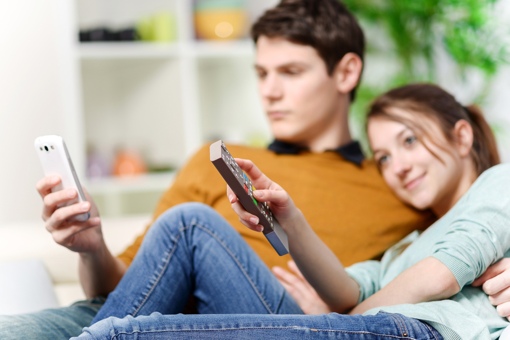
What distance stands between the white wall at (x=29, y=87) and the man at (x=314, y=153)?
141 cm

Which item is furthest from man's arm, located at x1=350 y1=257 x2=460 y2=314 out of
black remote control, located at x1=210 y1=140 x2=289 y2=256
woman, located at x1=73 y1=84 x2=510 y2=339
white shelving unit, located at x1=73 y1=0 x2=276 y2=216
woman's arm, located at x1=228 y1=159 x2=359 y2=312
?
white shelving unit, located at x1=73 y1=0 x2=276 y2=216

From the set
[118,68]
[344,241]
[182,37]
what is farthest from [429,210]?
[118,68]

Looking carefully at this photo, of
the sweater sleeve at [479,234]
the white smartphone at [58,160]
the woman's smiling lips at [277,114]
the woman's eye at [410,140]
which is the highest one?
the white smartphone at [58,160]

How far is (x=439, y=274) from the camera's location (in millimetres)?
1315

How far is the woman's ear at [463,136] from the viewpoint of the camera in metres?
1.67

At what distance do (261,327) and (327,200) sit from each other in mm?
656

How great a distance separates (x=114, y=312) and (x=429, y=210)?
79cm

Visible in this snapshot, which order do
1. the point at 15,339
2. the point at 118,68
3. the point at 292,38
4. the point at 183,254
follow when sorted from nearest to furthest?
the point at 15,339
the point at 183,254
the point at 292,38
the point at 118,68

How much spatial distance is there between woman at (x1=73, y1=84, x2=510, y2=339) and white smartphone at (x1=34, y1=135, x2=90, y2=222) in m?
0.19

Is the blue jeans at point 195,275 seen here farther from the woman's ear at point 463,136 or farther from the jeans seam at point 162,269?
the woman's ear at point 463,136

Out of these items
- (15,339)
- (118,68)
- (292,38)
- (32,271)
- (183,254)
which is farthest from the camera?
(118,68)

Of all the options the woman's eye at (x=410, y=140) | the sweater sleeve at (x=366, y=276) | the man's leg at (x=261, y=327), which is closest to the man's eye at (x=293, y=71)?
the woman's eye at (x=410, y=140)

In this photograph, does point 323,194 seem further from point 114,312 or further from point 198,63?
point 198,63

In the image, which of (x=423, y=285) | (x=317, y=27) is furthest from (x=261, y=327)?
(x=317, y=27)
